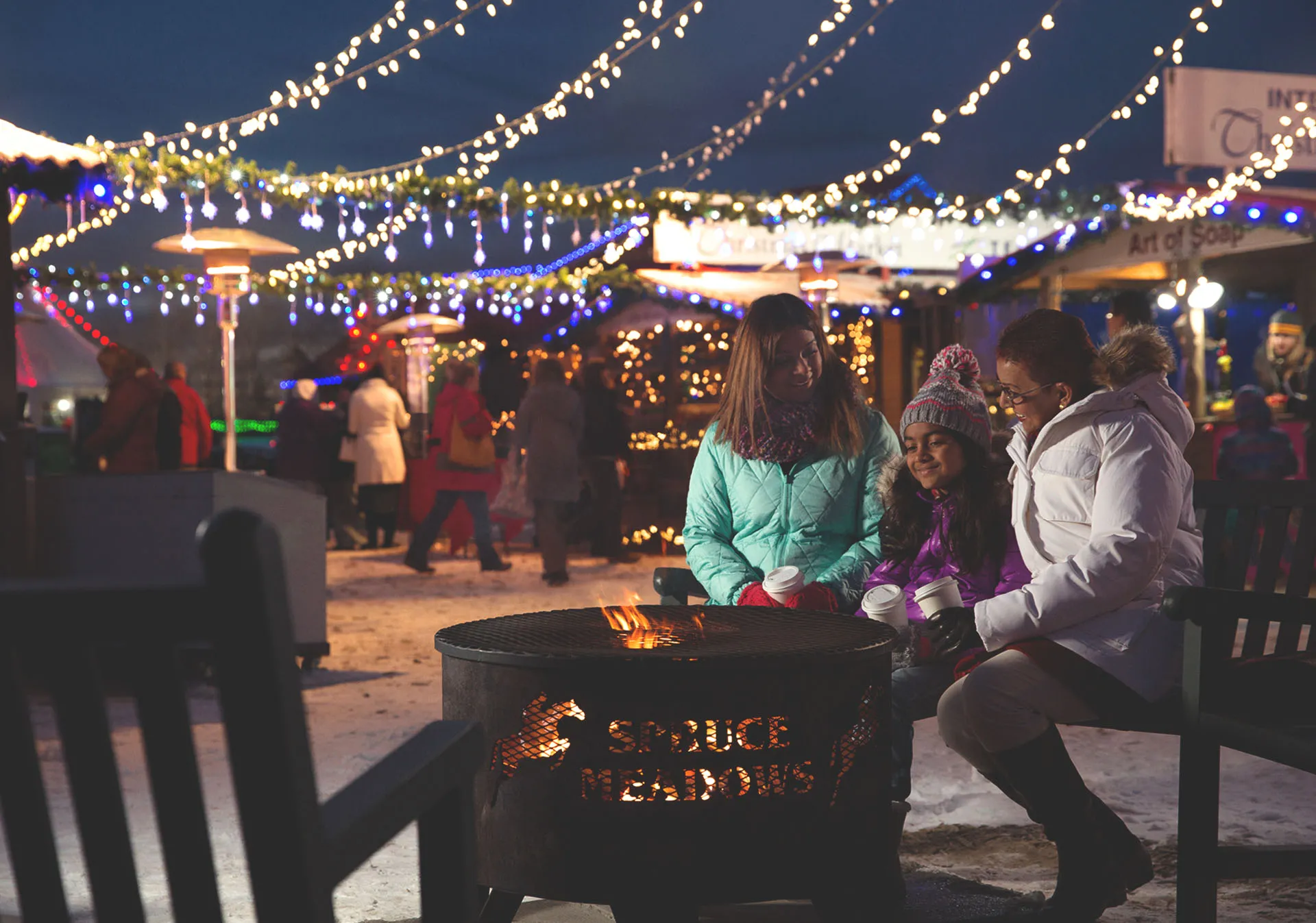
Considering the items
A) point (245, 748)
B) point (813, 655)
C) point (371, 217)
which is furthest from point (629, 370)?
point (245, 748)

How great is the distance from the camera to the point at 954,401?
3.65 metres

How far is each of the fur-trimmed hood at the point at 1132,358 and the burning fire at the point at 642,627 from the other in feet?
4.02

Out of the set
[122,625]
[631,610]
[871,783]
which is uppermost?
[122,625]

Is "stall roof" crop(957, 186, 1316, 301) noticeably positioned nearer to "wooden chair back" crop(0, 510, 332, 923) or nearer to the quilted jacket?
the quilted jacket

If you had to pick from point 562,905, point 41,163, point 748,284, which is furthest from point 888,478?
point 748,284

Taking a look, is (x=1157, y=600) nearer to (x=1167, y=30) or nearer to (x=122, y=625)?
(x=122, y=625)

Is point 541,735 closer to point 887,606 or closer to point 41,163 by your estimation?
point 887,606

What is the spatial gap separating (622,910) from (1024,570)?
154cm

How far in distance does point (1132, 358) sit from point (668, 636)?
143 cm

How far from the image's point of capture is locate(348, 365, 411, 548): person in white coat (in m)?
13.8

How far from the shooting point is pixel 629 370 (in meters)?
15.3

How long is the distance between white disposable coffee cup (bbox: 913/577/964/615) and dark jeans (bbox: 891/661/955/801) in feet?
0.87

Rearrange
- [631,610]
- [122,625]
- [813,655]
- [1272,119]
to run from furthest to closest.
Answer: [1272,119]
[631,610]
[813,655]
[122,625]

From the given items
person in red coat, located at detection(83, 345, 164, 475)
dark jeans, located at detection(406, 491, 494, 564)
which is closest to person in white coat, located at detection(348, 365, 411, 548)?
dark jeans, located at detection(406, 491, 494, 564)
